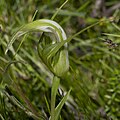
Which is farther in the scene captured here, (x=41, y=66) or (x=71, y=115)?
(x=41, y=66)

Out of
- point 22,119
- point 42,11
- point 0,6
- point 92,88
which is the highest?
point 0,6

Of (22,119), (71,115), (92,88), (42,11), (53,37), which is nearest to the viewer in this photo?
(53,37)

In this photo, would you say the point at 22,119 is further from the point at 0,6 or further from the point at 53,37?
the point at 0,6

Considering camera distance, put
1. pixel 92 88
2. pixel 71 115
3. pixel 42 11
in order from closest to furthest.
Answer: pixel 71 115 → pixel 92 88 → pixel 42 11

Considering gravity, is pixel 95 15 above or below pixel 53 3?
below

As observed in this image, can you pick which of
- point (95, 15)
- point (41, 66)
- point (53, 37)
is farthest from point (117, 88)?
point (95, 15)

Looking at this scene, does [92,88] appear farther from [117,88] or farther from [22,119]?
[22,119]

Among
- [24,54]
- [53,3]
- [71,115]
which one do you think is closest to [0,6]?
[24,54]
